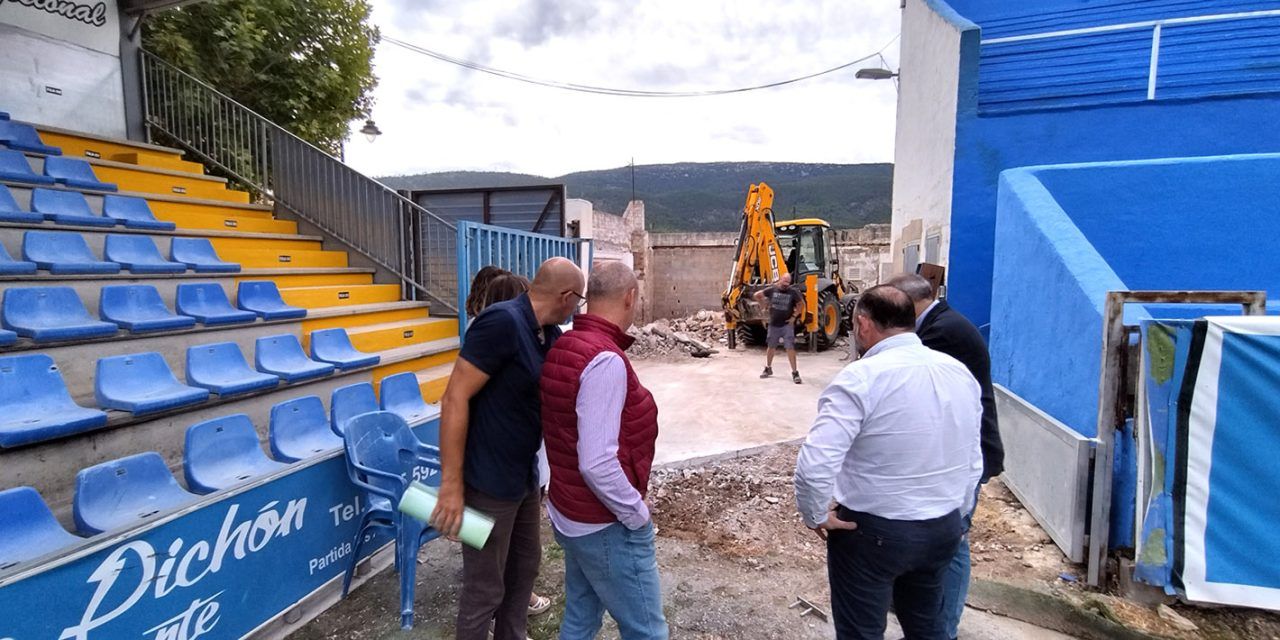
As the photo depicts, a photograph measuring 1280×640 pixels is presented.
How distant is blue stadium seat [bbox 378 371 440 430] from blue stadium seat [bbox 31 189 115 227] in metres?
3.07

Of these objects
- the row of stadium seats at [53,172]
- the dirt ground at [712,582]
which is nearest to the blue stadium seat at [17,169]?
the row of stadium seats at [53,172]

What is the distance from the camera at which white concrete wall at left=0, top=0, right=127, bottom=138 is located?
5996mm

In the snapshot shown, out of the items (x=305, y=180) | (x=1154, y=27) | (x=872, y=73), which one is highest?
(x=872, y=73)

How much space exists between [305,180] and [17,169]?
2487mm

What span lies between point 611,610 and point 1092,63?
8.63 metres

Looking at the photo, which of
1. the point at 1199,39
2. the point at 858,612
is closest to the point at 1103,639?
the point at 858,612

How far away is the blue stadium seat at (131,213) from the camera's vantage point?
4.97 m

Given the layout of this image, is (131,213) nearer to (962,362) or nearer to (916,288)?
(916,288)

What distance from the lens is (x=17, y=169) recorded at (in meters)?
4.79

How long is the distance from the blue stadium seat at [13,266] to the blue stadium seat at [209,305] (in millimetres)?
790

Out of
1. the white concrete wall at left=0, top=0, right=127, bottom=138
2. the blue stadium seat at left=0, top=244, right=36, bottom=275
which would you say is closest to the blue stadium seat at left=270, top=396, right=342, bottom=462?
the blue stadium seat at left=0, top=244, right=36, bottom=275

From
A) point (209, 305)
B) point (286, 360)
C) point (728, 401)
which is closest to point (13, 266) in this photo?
point (209, 305)

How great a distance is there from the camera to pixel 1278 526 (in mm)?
2779

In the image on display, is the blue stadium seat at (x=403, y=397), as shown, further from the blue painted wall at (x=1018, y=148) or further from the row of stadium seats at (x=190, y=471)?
the blue painted wall at (x=1018, y=148)
